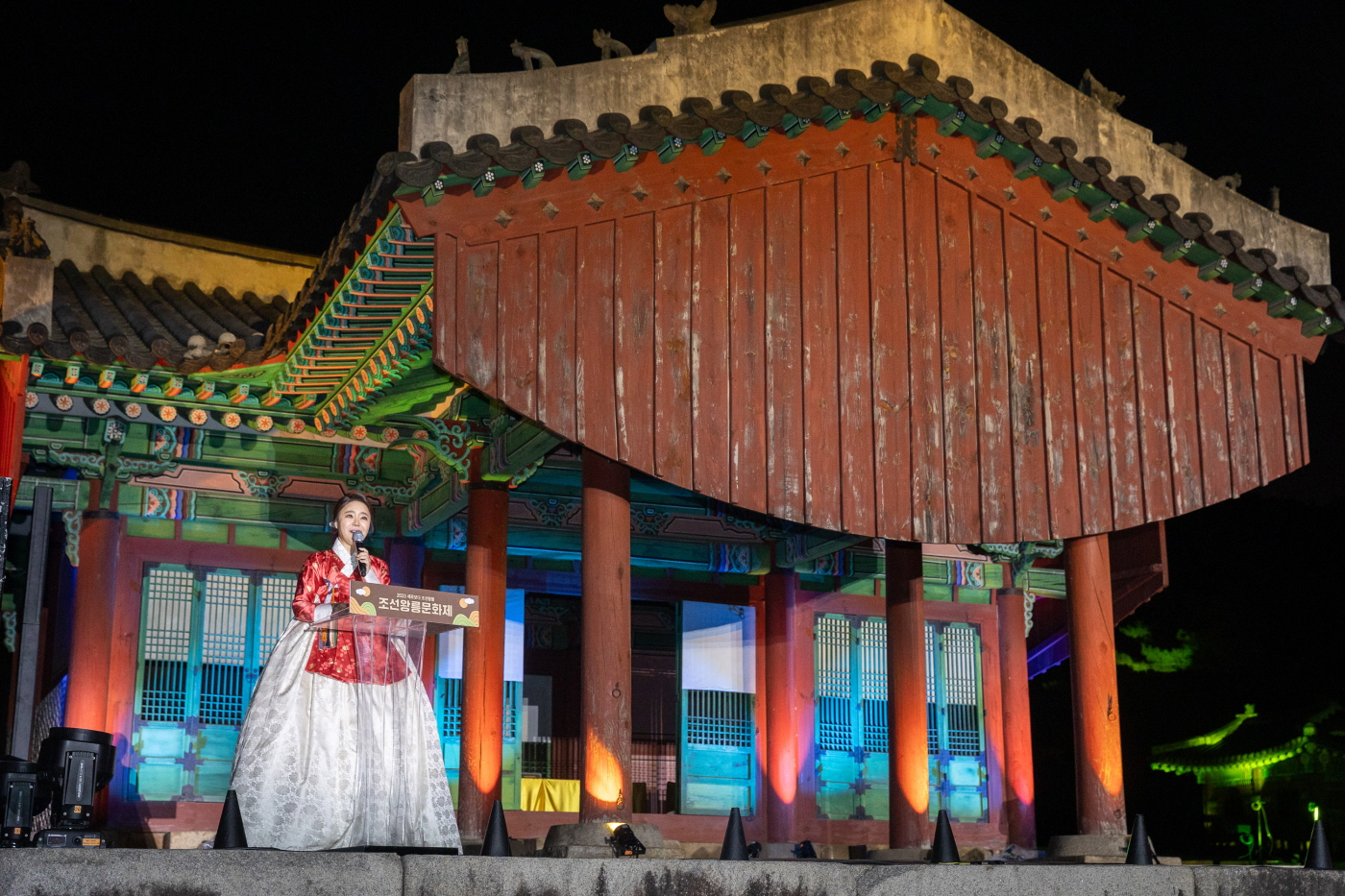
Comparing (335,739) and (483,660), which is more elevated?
(483,660)

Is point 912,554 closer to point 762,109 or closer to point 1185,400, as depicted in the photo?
point 1185,400

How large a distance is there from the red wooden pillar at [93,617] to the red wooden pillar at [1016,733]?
327 inches

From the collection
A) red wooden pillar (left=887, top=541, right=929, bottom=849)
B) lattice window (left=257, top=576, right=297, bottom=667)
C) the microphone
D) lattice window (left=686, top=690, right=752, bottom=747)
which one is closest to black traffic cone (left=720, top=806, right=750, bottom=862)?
the microphone

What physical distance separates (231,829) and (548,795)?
690 cm

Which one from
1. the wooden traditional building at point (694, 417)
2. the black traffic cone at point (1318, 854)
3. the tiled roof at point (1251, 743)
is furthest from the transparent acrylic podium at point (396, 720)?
the tiled roof at point (1251, 743)

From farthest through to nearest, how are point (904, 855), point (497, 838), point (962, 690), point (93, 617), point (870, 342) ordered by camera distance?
point (962, 690) → point (93, 617) → point (904, 855) → point (870, 342) → point (497, 838)

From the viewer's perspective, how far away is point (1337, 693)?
20.9 meters

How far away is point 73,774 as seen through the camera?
7.50 m

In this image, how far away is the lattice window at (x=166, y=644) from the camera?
39.5 feet

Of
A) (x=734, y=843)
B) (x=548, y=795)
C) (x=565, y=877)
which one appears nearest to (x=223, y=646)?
(x=548, y=795)

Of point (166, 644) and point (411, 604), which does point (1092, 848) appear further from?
point (166, 644)

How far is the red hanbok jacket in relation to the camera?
25.4 feet

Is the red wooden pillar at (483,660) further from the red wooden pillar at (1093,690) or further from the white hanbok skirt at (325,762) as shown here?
the red wooden pillar at (1093,690)

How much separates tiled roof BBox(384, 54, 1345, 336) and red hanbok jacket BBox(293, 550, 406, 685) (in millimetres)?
2242
